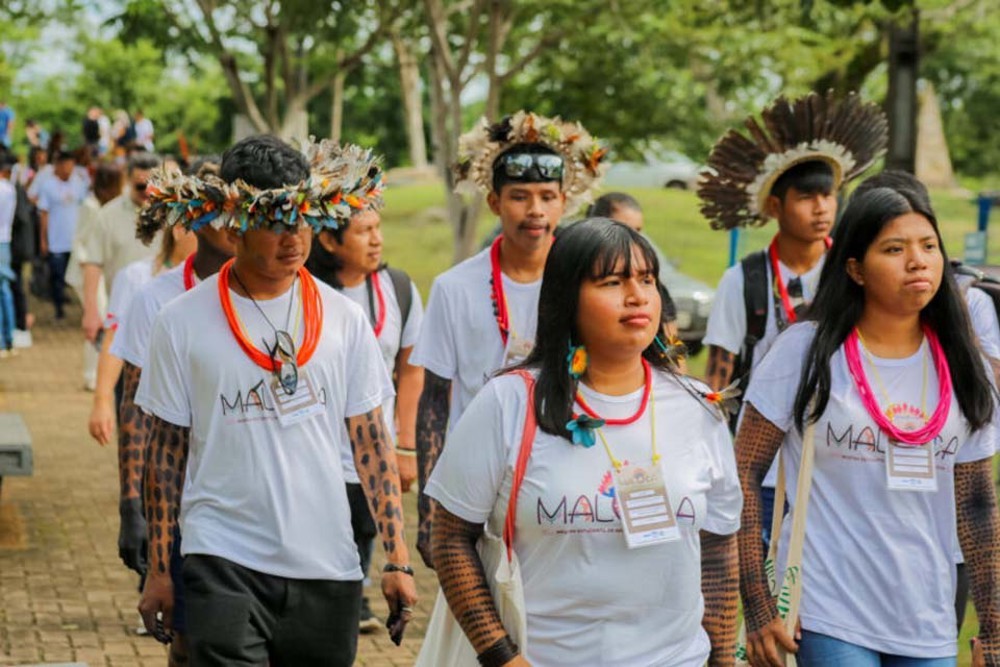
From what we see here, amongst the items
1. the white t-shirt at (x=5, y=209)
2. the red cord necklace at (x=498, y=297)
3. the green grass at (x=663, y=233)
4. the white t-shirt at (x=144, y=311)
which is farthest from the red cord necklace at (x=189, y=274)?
the green grass at (x=663, y=233)

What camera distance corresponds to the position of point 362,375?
5.02 metres

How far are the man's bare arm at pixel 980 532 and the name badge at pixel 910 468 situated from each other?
0.18 metres

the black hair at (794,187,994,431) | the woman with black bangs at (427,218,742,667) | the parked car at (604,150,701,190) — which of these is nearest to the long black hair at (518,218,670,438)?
the woman with black bangs at (427,218,742,667)

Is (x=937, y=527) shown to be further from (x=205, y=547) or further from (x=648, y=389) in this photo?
(x=205, y=547)

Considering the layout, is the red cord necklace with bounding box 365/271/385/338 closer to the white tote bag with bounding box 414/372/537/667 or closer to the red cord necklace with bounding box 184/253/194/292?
the red cord necklace with bounding box 184/253/194/292

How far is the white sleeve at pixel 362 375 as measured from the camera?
16.5 feet

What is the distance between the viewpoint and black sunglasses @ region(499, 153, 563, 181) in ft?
22.0

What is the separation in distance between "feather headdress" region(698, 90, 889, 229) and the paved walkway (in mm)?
2391

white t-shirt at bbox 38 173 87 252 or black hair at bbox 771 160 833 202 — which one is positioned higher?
black hair at bbox 771 160 833 202

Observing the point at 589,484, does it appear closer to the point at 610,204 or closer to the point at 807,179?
the point at 807,179

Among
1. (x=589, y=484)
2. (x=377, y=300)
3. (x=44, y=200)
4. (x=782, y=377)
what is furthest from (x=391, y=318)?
(x=44, y=200)

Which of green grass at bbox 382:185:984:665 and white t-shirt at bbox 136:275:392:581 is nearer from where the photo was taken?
white t-shirt at bbox 136:275:392:581

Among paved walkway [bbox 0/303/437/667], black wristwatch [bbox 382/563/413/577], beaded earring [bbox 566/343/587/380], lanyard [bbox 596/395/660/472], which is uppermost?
beaded earring [bbox 566/343/587/380]

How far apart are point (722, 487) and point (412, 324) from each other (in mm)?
3427
